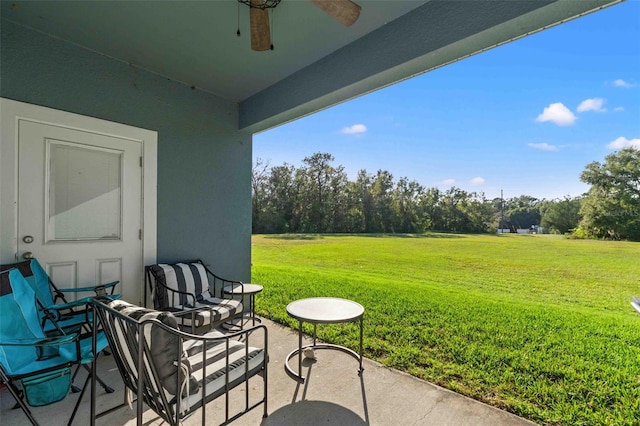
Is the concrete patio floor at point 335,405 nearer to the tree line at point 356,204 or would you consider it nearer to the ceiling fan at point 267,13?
the ceiling fan at point 267,13

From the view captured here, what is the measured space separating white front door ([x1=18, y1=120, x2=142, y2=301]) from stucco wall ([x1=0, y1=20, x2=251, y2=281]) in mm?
254

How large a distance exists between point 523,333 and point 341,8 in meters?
4.01

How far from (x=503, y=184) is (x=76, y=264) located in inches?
626

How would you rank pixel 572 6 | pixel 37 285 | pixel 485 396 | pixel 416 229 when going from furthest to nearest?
pixel 416 229 → pixel 37 285 → pixel 485 396 → pixel 572 6

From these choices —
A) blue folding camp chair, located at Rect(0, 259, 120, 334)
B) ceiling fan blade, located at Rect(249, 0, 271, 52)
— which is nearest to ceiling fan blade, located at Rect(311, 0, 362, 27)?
ceiling fan blade, located at Rect(249, 0, 271, 52)

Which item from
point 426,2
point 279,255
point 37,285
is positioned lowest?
point 279,255

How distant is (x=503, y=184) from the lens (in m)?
13.3

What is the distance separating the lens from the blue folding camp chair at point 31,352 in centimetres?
148

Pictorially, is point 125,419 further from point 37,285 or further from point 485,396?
point 485,396

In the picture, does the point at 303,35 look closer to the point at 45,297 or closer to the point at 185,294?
the point at 185,294

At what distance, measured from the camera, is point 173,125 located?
3.27m

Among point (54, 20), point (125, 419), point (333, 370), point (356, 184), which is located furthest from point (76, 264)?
point (356, 184)

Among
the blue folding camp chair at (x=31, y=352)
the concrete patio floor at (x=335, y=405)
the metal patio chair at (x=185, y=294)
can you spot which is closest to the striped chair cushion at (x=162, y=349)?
the blue folding camp chair at (x=31, y=352)

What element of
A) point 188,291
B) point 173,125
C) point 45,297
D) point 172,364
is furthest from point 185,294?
point 173,125
